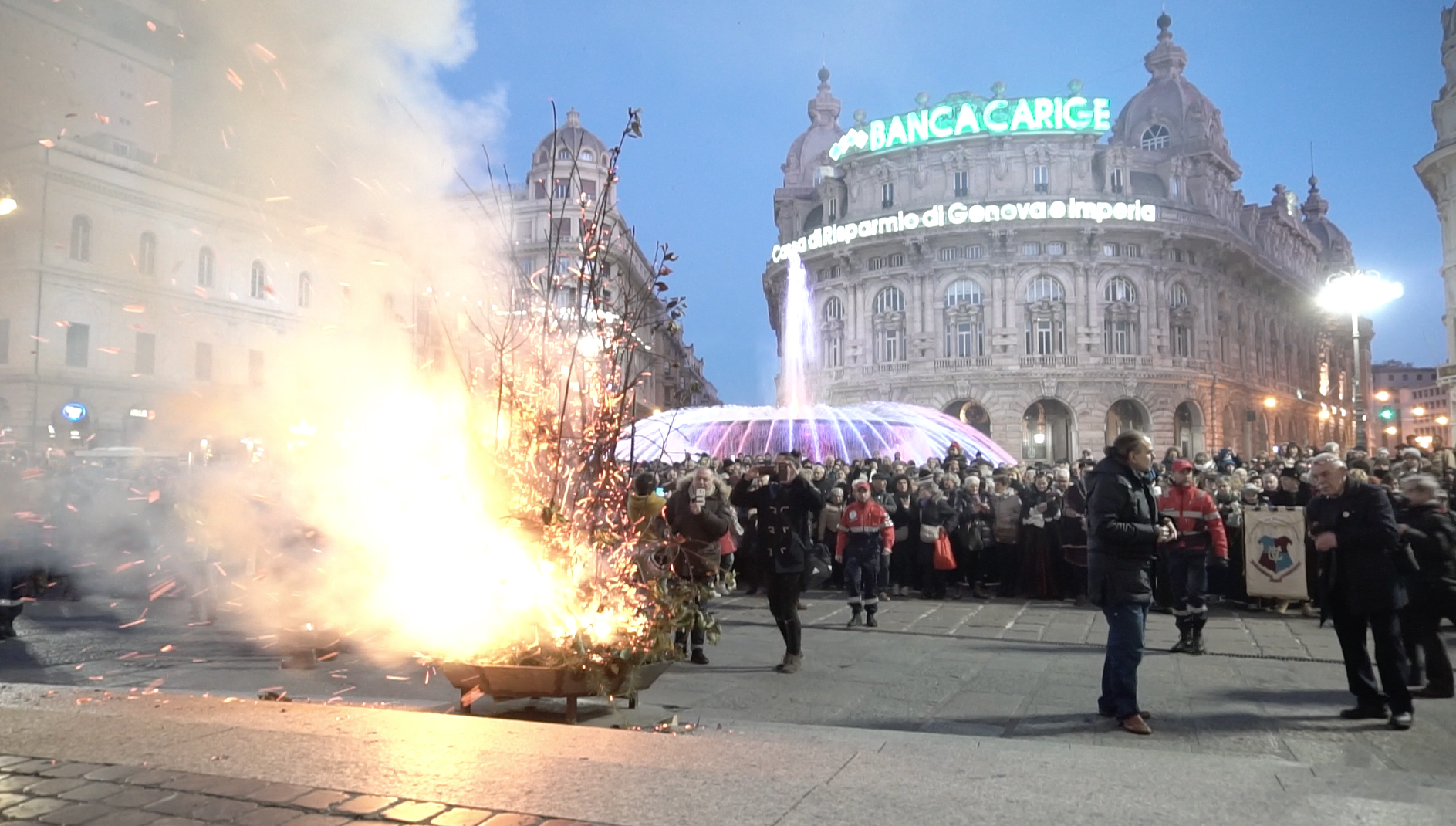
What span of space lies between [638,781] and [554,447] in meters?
2.88

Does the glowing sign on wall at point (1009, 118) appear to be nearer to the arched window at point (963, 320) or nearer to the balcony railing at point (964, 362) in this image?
the arched window at point (963, 320)

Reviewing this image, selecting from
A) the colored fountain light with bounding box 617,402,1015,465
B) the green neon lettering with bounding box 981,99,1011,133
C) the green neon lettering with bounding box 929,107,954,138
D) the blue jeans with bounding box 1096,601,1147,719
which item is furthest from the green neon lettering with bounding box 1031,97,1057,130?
the blue jeans with bounding box 1096,601,1147,719

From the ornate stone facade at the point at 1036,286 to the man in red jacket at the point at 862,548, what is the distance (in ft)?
137

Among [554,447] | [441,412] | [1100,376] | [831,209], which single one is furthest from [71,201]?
[831,209]

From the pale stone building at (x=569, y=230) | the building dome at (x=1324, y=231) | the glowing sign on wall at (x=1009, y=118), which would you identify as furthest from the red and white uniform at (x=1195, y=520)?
the building dome at (x=1324, y=231)

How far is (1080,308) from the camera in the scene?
52.5 meters

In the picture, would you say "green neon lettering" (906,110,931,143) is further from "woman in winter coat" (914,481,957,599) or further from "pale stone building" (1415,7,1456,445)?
"woman in winter coat" (914,481,957,599)

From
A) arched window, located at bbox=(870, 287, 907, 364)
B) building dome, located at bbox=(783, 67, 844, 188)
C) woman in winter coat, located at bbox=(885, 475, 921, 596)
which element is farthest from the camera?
building dome, located at bbox=(783, 67, 844, 188)

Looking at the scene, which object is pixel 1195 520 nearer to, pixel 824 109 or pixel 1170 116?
pixel 1170 116

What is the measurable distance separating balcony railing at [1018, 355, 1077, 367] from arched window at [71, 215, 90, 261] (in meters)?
49.6

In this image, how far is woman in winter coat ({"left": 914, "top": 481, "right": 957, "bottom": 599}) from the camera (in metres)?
13.8

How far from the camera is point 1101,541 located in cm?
642

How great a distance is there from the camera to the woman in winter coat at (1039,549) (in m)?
13.6

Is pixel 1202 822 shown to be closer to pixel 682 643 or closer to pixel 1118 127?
pixel 682 643
